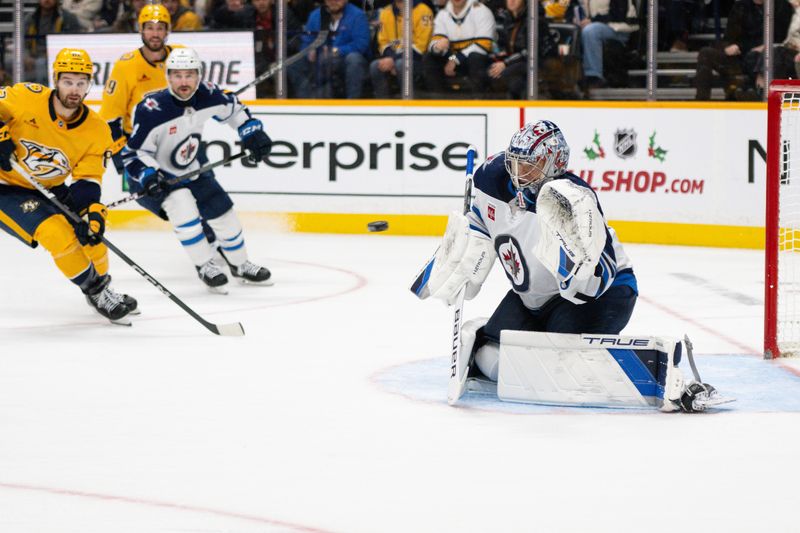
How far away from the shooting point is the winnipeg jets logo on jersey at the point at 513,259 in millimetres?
3717

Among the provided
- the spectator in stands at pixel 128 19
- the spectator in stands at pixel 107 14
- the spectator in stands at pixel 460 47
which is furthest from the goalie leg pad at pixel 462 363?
the spectator in stands at pixel 107 14

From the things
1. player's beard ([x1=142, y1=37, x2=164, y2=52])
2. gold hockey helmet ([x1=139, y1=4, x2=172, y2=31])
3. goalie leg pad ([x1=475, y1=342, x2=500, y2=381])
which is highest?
gold hockey helmet ([x1=139, y1=4, x2=172, y2=31])

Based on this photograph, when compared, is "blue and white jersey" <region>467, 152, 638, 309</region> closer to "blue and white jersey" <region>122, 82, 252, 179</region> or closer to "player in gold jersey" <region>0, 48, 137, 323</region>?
"player in gold jersey" <region>0, 48, 137, 323</region>

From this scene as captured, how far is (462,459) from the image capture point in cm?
306

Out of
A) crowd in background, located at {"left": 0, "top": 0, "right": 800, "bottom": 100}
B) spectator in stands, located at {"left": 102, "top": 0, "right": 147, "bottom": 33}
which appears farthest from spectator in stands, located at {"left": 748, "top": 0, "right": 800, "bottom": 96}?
spectator in stands, located at {"left": 102, "top": 0, "right": 147, "bottom": 33}

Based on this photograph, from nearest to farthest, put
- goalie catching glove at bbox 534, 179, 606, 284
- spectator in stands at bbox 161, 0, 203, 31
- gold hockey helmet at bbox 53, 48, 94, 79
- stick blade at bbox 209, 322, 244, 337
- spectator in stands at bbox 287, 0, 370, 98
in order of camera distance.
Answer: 1. goalie catching glove at bbox 534, 179, 606, 284
2. stick blade at bbox 209, 322, 244, 337
3. gold hockey helmet at bbox 53, 48, 94, 79
4. spectator in stands at bbox 287, 0, 370, 98
5. spectator in stands at bbox 161, 0, 203, 31

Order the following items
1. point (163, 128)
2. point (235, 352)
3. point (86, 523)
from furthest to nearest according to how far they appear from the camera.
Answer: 1. point (163, 128)
2. point (235, 352)
3. point (86, 523)

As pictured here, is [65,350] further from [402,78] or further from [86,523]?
[402,78]

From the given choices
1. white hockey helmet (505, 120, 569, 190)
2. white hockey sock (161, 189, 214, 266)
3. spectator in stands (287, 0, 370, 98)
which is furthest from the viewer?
spectator in stands (287, 0, 370, 98)

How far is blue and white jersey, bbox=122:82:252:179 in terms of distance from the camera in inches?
239

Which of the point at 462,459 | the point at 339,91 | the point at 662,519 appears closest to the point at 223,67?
the point at 339,91

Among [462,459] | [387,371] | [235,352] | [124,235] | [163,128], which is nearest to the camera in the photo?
[462,459]

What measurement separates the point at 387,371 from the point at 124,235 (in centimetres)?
463

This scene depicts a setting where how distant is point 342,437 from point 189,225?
2.95 m
